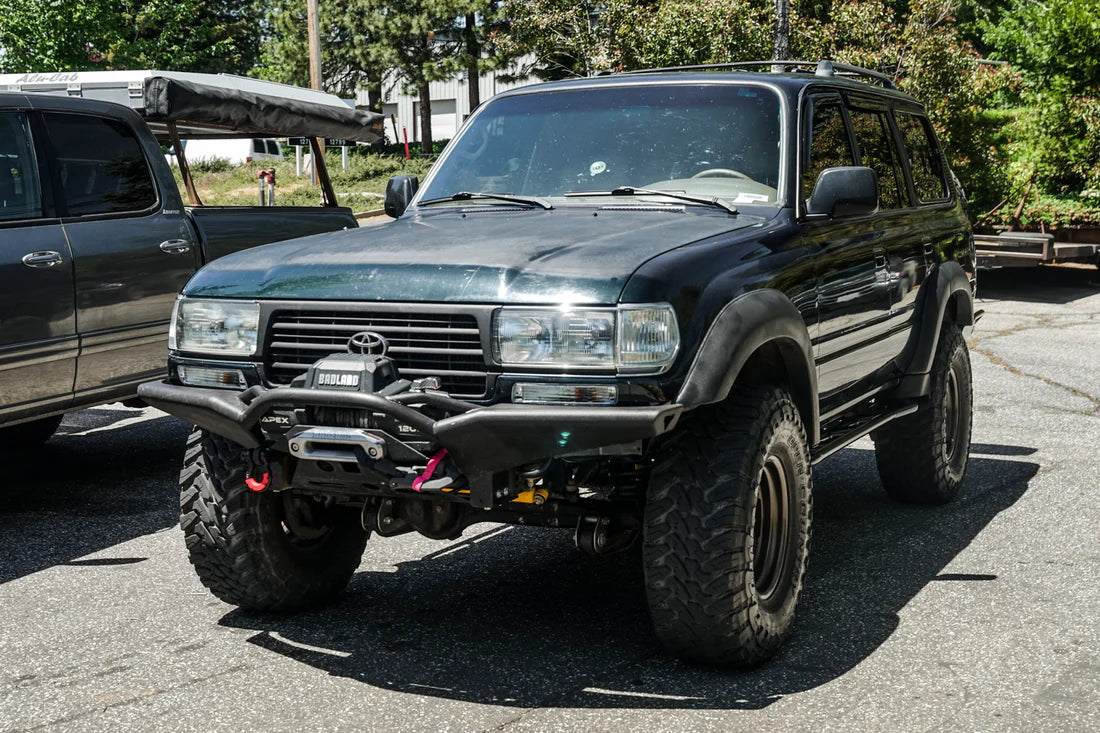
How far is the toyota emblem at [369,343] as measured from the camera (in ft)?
12.7

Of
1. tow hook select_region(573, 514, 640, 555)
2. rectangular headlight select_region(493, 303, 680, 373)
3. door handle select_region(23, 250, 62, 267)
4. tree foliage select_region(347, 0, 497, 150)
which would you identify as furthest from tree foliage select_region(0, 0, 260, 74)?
rectangular headlight select_region(493, 303, 680, 373)

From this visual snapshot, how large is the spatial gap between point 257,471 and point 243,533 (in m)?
0.38

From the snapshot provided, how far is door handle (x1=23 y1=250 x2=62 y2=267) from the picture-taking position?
589 centimetres

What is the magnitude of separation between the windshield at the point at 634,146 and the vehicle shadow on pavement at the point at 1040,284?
11.1m

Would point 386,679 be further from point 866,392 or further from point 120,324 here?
point 120,324

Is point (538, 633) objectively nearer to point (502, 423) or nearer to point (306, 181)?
point (502, 423)

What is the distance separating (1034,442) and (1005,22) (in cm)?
1568

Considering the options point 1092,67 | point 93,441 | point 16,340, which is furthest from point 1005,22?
point 16,340

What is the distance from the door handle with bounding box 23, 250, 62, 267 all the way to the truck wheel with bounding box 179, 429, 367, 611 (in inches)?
72.3

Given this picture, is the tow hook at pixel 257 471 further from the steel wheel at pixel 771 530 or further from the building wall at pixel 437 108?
the building wall at pixel 437 108

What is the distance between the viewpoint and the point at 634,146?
5.03 m

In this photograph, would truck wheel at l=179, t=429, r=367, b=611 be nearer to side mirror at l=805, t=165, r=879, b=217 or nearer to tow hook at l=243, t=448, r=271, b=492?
tow hook at l=243, t=448, r=271, b=492

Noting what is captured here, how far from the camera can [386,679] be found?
13.3 feet

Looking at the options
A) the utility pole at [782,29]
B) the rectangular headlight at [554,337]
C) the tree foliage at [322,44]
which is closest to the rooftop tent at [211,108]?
the rectangular headlight at [554,337]
